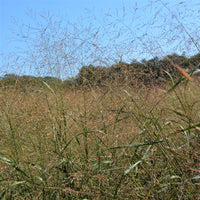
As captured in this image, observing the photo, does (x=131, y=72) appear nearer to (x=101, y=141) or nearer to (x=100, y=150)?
(x=101, y=141)

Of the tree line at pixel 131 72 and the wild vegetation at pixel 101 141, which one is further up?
the tree line at pixel 131 72

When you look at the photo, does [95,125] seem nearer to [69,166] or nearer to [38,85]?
[69,166]

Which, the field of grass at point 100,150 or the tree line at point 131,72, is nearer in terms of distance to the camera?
the field of grass at point 100,150

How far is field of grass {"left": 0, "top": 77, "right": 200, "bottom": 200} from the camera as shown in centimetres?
130

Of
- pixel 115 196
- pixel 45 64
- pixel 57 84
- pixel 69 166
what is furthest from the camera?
pixel 45 64

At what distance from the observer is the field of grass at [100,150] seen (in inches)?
51.4

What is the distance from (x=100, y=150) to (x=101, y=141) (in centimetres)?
14

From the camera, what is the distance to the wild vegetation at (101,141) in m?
1.32

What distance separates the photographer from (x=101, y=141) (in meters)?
1.56

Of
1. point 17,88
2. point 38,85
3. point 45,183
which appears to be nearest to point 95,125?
point 45,183

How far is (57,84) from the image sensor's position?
6.75 feet

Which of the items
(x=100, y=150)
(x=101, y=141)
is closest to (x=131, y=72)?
(x=101, y=141)

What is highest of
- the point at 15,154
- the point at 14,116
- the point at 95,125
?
the point at 14,116

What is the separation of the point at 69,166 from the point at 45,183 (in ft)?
0.63
